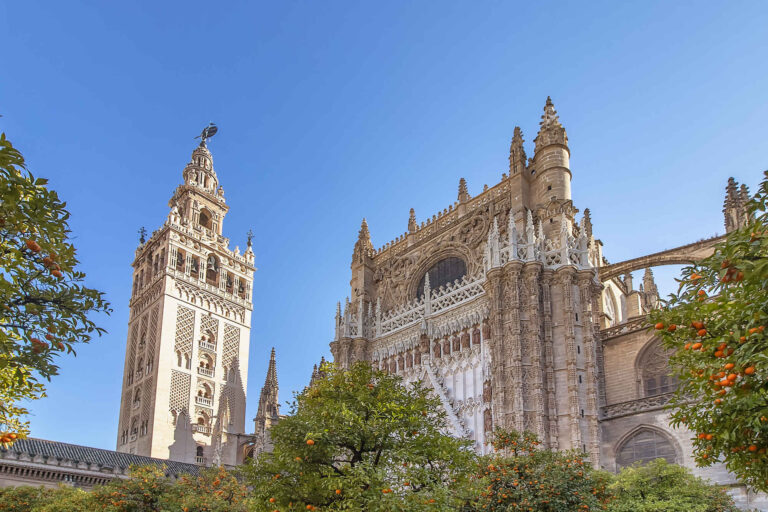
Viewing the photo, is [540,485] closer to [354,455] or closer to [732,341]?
[354,455]

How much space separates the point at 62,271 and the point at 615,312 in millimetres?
30980

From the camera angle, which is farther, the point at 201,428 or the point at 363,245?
the point at 201,428

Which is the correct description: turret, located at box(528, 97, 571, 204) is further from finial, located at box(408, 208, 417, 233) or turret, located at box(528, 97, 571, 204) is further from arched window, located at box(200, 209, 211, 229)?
arched window, located at box(200, 209, 211, 229)

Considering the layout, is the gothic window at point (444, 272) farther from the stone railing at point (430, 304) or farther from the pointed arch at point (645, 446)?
the pointed arch at point (645, 446)

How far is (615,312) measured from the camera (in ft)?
114

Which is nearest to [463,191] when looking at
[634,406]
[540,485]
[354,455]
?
[634,406]

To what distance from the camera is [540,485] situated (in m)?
16.5

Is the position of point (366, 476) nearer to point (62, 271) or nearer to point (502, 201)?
point (62, 271)

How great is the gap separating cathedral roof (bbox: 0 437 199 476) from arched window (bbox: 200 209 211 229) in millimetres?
21152

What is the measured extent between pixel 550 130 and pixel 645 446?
15.2 meters

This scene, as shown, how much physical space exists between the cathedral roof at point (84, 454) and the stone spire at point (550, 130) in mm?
25480

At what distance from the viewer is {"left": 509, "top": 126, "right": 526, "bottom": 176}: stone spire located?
106ft

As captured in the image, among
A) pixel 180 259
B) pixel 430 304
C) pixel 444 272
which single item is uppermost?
pixel 180 259

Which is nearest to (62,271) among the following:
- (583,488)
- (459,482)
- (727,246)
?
(727,246)
